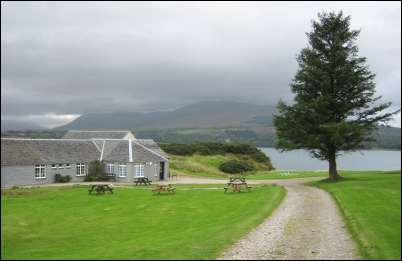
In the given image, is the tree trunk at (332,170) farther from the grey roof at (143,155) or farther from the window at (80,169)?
the window at (80,169)

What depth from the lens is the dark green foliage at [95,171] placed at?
199ft

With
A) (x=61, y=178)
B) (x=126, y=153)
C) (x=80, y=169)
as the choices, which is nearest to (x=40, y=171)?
(x=61, y=178)

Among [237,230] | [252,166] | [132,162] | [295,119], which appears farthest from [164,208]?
[252,166]

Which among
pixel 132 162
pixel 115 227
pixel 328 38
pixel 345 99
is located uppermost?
pixel 328 38

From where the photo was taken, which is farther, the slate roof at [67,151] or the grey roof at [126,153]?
the grey roof at [126,153]

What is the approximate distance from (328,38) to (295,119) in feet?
28.3

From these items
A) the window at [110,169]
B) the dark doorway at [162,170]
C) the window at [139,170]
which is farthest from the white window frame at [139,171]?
the window at [110,169]

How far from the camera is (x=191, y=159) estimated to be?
84688 millimetres

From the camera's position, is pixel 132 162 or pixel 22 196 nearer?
pixel 22 196

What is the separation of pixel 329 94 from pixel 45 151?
3440 cm

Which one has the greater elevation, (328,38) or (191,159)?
(328,38)

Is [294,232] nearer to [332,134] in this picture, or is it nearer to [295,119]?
[332,134]

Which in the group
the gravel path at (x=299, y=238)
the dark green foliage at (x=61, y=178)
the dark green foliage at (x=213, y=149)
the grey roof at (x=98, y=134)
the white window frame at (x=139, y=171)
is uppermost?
the grey roof at (x=98, y=134)

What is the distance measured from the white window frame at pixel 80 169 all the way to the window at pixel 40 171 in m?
4.88
